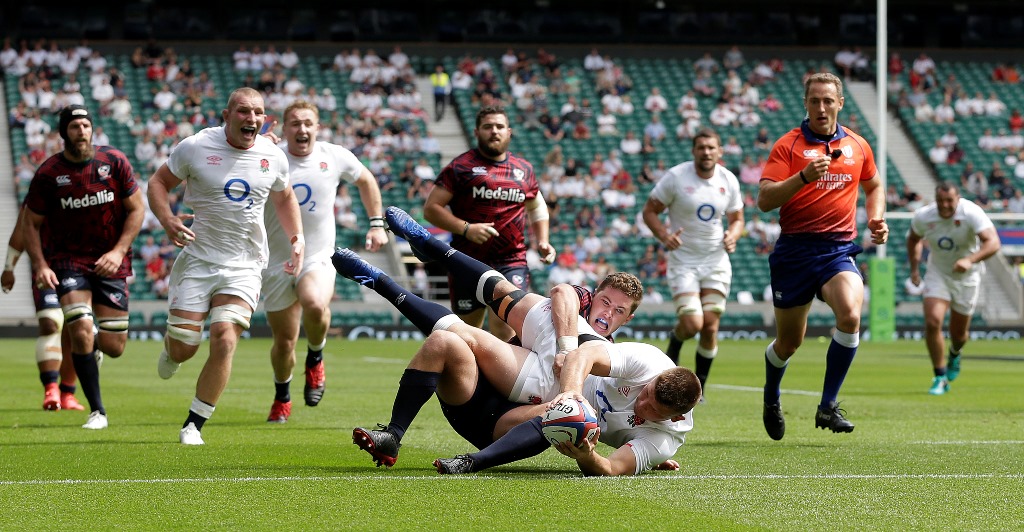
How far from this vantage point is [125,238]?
10.5 metres

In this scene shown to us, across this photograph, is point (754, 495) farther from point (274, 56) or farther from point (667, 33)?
point (667, 33)

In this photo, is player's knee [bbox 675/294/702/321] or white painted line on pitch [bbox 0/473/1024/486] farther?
player's knee [bbox 675/294/702/321]

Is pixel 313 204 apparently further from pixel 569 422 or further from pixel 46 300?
pixel 569 422

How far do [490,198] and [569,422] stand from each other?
16.4ft

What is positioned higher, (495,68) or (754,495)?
(754,495)

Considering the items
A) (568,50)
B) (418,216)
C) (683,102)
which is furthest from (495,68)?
(418,216)

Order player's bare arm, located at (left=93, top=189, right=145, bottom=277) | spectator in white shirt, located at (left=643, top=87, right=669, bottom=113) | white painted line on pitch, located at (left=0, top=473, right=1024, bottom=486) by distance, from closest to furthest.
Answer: white painted line on pitch, located at (left=0, top=473, right=1024, bottom=486) < player's bare arm, located at (left=93, top=189, right=145, bottom=277) < spectator in white shirt, located at (left=643, top=87, right=669, bottom=113)

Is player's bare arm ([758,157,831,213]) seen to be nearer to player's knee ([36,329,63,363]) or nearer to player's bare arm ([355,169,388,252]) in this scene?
player's bare arm ([355,169,388,252])

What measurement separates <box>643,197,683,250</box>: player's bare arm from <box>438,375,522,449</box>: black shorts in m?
5.57

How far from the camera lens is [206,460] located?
7781 mm

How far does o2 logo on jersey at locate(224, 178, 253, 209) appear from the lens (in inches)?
356

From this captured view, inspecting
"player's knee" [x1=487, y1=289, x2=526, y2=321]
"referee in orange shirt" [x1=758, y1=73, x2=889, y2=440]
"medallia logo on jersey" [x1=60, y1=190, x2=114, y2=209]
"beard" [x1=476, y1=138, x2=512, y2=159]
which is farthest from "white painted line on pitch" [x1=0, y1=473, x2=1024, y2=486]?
"beard" [x1=476, y1=138, x2=512, y2=159]

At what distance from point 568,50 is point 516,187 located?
3148 cm

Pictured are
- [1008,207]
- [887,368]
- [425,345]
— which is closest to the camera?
[425,345]
